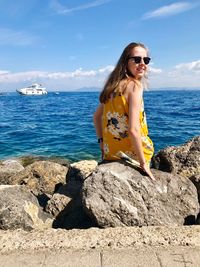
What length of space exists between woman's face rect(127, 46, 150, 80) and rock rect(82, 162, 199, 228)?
3.79 feet

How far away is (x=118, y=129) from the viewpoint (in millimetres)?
5238

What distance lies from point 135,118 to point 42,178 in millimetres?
4000

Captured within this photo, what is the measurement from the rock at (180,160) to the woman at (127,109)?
1202mm

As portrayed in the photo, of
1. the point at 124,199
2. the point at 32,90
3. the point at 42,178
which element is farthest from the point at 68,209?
the point at 32,90

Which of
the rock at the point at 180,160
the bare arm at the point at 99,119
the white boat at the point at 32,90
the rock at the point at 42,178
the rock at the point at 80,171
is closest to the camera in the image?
the bare arm at the point at 99,119

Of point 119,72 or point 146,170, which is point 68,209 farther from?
point 119,72

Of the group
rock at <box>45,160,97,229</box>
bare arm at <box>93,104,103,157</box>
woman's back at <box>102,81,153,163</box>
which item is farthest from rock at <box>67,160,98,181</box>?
woman's back at <box>102,81,153,163</box>

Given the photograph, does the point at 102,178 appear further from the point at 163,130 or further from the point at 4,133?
the point at 4,133

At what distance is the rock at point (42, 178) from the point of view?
27.1ft

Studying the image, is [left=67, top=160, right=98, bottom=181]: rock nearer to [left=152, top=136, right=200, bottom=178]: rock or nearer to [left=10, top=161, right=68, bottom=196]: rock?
[left=10, top=161, right=68, bottom=196]: rock

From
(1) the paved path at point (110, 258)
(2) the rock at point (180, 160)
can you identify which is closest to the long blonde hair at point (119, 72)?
(2) the rock at point (180, 160)

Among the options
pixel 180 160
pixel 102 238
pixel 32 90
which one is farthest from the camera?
pixel 32 90

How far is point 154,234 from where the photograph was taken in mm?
4418

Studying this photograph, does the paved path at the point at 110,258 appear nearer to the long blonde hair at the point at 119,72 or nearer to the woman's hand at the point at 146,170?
the woman's hand at the point at 146,170
